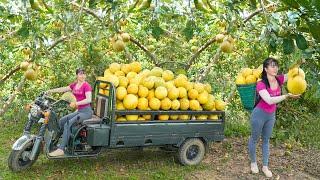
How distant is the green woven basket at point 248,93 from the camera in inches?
199

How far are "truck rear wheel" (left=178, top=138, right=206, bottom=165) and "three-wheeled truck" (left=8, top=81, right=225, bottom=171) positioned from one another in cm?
2

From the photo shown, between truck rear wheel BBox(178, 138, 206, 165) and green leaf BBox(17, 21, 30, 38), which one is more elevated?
green leaf BBox(17, 21, 30, 38)

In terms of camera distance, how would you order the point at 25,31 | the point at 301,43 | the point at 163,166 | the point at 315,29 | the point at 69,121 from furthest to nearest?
the point at 163,166, the point at 69,121, the point at 25,31, the point at 301,43, the point at 315,29

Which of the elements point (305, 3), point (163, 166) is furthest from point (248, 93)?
point (305, 3)

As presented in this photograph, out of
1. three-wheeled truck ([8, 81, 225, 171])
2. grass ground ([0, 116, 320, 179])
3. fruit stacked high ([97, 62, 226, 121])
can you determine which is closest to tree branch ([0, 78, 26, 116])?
grass ground ([0, 116, 320, 179])

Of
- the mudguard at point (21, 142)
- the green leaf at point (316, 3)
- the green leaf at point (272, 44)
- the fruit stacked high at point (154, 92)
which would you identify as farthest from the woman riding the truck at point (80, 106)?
the green leaf at point (316, 3)

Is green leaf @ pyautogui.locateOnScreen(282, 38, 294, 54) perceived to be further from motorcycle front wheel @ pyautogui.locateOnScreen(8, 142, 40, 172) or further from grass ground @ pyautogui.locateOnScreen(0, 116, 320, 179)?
motorcycle front wheel @ pyautogui.locateOnScreen(8, 142, 40, 172)

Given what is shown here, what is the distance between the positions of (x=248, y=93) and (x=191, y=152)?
1218 mm

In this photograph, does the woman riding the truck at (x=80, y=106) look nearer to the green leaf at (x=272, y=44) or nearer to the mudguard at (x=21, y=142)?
the mudguard at (x=21, y=142)

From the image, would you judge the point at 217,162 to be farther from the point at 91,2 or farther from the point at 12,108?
the point at 12,108

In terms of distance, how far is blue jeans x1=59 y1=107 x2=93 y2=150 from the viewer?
16.7 feet

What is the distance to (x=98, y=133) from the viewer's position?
16.2 feet

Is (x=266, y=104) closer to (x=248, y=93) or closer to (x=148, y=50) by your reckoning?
(x=248, y=93)

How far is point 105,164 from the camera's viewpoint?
5688 millimetres
